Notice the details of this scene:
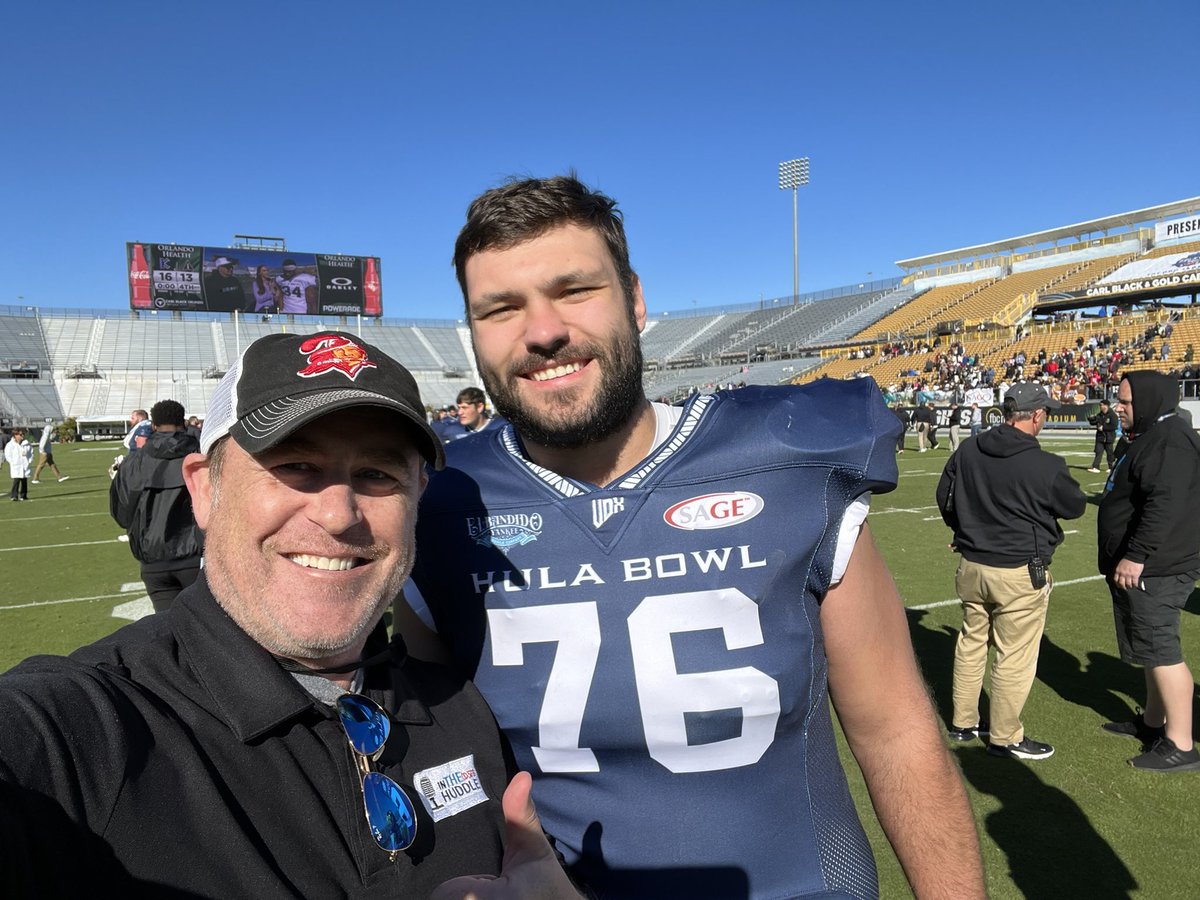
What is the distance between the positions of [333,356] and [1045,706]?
5.15 meters

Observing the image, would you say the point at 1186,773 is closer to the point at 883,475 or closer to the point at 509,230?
the point at 883,475

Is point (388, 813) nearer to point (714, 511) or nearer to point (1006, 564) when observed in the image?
point (714, 511)

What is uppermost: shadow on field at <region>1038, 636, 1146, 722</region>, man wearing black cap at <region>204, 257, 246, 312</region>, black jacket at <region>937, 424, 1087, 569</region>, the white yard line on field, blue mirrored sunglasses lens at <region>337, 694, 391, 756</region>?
man wearing black cap at <region>204, 257, 246, 312</region>

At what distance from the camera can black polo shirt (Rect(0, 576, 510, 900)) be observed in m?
0.89

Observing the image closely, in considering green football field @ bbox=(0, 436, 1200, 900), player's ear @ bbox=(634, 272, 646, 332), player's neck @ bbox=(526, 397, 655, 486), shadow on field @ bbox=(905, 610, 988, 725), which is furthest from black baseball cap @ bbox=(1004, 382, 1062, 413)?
player's neck @ bbox=(526, 397, 655, 486)

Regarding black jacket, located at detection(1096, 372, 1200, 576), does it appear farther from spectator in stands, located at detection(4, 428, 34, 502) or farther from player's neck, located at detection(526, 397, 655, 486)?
spectator in stands, located at detection(4, 428, 34, 502)

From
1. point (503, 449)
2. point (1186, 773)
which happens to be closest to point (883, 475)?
point (503, 449)

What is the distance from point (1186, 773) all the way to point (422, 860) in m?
4.52

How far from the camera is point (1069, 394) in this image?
92.6 ft

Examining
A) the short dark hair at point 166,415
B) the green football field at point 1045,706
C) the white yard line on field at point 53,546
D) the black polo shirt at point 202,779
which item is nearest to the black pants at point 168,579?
the short dark hair at point 166,415

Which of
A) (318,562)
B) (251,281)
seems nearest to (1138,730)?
(318,562)

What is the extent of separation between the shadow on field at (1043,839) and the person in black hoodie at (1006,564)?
32 centimetres

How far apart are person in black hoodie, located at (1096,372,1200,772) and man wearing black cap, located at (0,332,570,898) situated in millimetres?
4194

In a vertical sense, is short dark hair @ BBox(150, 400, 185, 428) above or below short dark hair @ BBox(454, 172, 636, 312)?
below
